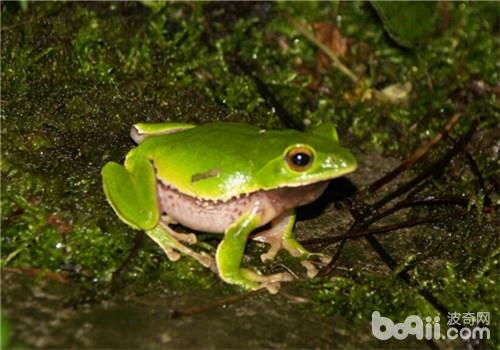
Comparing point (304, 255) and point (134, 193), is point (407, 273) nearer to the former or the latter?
point (304, 255)

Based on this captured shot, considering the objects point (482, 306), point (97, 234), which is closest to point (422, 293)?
point (482, 306)

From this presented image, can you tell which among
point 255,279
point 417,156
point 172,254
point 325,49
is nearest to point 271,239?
point 255,279

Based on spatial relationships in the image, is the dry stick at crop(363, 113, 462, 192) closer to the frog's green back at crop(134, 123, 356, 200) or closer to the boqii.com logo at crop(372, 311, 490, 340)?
the frog's green back at crop(134, 123, 356, 200)

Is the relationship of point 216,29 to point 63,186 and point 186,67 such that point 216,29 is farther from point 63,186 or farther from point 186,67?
point 63,186

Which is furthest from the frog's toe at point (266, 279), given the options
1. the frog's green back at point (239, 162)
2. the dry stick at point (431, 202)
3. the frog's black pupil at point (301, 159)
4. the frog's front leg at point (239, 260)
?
the dry stick at point (431, 202)

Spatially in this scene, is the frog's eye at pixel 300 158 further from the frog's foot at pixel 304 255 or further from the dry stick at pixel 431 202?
the dry stick at pixel 431 202
